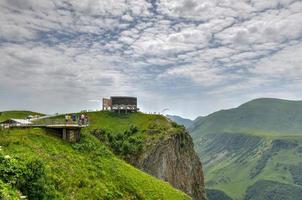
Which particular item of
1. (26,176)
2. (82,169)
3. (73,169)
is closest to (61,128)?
(82,169)

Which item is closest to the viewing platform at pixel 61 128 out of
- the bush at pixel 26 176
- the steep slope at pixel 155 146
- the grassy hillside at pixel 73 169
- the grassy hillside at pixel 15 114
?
the grassy hillside at pixel 73 169

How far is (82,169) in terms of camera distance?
158ft

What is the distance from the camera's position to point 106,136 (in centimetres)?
9031

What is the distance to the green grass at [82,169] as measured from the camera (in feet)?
140

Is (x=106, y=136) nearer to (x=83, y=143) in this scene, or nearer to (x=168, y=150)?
(x=168, y=150)

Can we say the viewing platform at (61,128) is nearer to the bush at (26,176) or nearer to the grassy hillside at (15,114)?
the bush at (26,176)

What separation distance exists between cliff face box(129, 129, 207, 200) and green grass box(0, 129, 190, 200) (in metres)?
31.7

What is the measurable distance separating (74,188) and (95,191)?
290 cm

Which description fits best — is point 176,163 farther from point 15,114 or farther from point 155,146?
point 15,114

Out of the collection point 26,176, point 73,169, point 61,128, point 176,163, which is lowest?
point 176,163

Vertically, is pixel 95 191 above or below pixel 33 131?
below

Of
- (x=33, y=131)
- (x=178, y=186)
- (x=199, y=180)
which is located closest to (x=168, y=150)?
(x=178, y=186)

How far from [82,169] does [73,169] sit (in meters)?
1.85

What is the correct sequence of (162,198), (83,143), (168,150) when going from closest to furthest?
(162,198)
(83,143)
(168,150)
